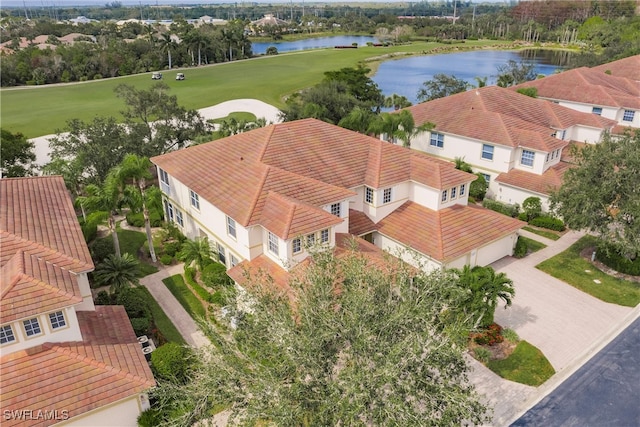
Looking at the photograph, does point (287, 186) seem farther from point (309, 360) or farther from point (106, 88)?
point (106, 88)

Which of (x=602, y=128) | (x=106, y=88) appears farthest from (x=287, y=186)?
(x=106, y=88)

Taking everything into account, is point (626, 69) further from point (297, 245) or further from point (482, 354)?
point (297, 245)

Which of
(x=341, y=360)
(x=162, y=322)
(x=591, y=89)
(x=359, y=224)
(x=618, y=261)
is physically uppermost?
(x=591, y=89)

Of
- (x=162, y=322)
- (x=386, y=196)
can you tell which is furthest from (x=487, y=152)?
(x=162, y=322)

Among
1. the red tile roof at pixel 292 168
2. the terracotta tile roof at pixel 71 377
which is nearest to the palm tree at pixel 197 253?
the red tile roof at pixel 292 168

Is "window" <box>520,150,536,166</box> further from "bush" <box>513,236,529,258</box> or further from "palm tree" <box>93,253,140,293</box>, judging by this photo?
"palm tree" <box>93,253,140,293</box>

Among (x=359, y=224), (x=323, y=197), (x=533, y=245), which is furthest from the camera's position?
(x=533, y=245)

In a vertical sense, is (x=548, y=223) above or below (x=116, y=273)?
below
